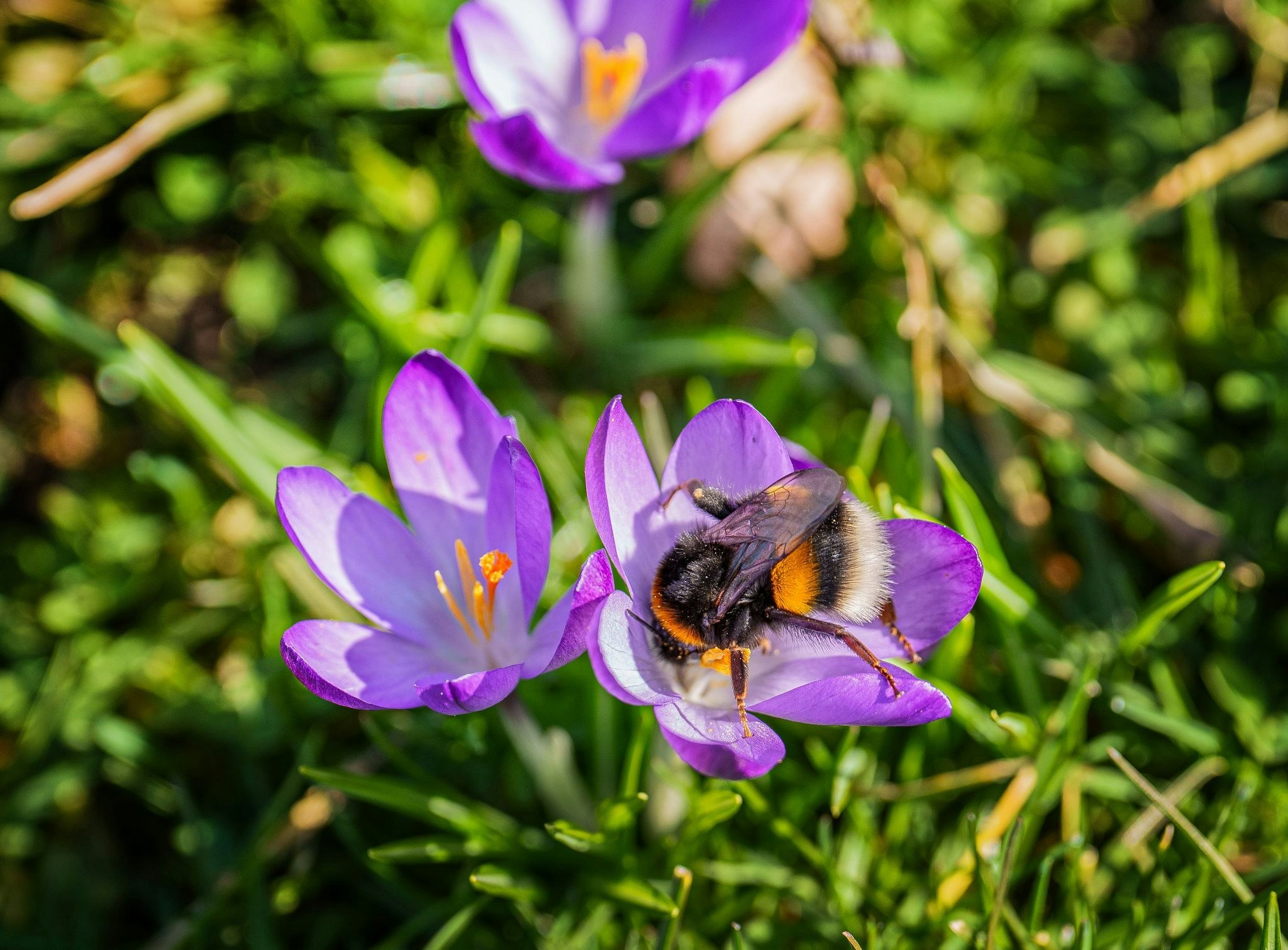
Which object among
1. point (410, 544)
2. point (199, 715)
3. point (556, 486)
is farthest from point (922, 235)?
point (199, 715)

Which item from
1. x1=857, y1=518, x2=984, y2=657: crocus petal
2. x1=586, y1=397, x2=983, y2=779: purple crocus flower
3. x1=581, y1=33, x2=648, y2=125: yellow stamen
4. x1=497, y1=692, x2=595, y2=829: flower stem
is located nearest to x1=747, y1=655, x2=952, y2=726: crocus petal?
x1=586, y1=397, x2=983, y2=779: purple crocus flower

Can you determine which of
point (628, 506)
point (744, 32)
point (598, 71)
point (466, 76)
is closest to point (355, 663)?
point (628, 506)

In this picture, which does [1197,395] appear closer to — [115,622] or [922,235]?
[922,235]

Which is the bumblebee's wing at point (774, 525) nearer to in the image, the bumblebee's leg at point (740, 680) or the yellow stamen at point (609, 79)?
the bumblebee's leg at point (740, 680)

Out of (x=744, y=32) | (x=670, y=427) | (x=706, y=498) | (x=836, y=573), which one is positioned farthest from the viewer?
(x=670, y=427)

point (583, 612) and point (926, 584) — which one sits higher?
point (583, 612)

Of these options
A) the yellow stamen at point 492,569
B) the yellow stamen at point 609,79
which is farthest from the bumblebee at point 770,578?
the yellow stamen at point 609,79

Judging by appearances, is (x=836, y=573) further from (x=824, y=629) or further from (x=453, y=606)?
(x=453, y=606)
